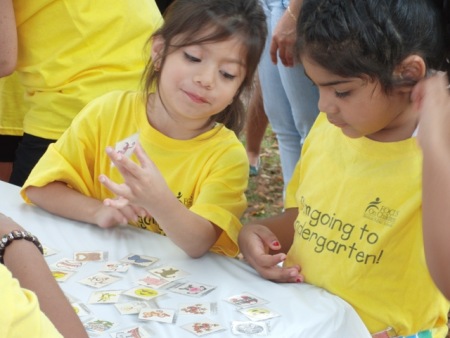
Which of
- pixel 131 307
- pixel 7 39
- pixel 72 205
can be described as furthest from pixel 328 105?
pixel 7 39

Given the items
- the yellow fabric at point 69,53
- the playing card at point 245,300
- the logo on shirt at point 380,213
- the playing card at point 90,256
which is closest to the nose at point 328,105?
the logo on shirt at point 380,213

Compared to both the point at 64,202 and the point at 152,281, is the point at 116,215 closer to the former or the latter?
the point at 64,202

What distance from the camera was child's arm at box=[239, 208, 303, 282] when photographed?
6.59 feet

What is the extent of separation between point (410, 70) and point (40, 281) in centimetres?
97

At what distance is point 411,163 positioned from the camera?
1.91m

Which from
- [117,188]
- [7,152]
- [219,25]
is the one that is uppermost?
[219,25]

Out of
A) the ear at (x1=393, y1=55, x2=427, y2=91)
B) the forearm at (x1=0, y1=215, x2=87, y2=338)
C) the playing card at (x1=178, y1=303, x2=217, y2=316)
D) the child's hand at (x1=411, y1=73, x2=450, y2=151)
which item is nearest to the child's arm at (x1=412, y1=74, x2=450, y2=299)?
the child's hand at (x1=411, y1=73, x2=450, y2=151)

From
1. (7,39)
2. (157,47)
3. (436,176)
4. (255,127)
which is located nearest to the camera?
(436,176)

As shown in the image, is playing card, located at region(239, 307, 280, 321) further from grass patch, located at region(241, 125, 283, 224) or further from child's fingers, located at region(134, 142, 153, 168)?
grass patch, located at region(241, 125, 283, 224)

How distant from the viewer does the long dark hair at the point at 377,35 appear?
184 cm

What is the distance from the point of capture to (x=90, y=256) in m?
2.12

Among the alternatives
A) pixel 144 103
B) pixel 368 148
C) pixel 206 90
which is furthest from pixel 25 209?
pixel 368 148

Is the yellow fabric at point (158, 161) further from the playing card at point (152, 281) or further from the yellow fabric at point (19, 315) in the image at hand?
the yellow fabric at point (19, 315)

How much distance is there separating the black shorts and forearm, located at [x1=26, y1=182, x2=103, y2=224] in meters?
0.95
